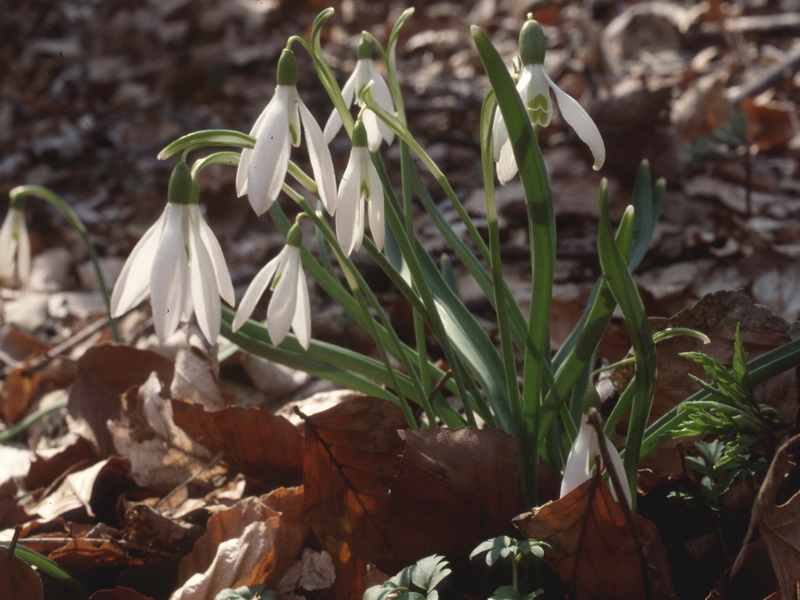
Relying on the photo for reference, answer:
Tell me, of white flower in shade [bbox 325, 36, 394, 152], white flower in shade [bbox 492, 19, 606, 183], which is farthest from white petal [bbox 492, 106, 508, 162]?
white flower in shade [bbox 325, 36, 394, 152]

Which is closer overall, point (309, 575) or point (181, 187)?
point (181, 187)

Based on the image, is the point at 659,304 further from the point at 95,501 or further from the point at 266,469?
the point at 95,501

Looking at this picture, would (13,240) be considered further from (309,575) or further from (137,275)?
(309,575)

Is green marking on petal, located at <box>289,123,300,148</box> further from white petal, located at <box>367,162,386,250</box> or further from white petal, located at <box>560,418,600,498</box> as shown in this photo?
white petal, located at <box>560,418,600,498</box>

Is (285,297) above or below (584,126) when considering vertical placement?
below

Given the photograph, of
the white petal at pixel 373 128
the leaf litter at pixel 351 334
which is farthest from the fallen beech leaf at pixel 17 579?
the white petal at pixel 373 128

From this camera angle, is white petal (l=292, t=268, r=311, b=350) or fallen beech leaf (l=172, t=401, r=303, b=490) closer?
white petal (l=292, t=268, r=311, b=350)

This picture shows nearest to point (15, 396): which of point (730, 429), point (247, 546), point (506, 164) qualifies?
point (247, 546)
